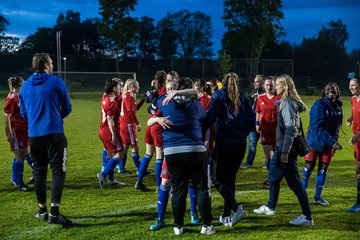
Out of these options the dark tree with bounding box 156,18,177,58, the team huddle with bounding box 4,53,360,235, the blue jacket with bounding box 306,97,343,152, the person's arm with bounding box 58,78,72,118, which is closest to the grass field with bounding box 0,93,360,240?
the team huddle with bounding box 4,53,360,235

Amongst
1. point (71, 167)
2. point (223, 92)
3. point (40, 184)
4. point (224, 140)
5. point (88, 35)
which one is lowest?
point (71, 167)

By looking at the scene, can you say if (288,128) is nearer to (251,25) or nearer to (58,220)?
(58,220)

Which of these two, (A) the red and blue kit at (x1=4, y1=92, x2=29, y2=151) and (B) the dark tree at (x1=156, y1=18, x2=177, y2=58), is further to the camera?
(B) the dark tree at (x1=156, y1=18, x2=177, y2=58)

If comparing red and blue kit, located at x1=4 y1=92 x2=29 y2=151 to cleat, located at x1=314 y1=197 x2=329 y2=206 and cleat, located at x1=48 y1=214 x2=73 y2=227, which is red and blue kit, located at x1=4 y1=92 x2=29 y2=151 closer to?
cleat, located at x1=48 y1=214 x2=73 y2=227

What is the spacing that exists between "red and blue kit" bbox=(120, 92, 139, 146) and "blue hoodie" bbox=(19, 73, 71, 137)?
8.55ft

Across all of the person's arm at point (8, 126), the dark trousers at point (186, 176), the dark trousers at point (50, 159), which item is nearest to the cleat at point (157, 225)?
the dark trousers at point (186, 176)

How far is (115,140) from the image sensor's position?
A: 789 cm

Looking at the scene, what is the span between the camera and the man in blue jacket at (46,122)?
5578 mm

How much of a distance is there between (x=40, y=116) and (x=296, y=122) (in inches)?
126

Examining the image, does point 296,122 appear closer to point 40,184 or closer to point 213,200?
point 213,200

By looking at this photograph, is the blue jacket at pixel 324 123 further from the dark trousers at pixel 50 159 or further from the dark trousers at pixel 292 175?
the dark trousers at pixel 50 159

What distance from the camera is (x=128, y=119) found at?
27.5 ft

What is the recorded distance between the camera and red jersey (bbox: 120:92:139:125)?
8258 mm

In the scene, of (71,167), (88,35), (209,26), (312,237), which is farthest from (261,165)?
(209,26)
